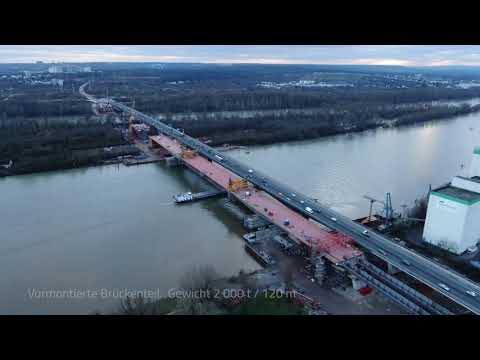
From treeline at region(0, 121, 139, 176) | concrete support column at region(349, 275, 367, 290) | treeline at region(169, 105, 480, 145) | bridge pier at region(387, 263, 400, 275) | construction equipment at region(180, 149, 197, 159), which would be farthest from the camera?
treeline at region(169, 105, 480, 145)

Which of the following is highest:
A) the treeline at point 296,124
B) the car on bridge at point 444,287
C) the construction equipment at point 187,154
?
the treeline at point 296,124

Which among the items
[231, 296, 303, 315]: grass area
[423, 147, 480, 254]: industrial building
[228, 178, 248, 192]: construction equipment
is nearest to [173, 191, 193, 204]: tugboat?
[228, 178, 248, 192]: construction equipment

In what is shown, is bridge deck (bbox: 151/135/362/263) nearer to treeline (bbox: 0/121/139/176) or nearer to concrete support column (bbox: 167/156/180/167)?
concrete support column (bbox: 167/156/180/167)

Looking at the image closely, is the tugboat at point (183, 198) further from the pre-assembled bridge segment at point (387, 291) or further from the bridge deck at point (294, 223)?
the pre-assembled bridge segment at point (387, 291)

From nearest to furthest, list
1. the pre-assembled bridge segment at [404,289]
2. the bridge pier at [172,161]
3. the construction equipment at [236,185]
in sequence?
the pre-assembled bridge segment at [404,289]
the construction equipment at [236,185]
the bridge pier at [172,161]

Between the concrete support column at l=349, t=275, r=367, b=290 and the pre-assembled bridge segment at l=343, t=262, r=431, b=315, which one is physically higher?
the pre-assembled bridge segment at l=343, t=262, r=431, b=315

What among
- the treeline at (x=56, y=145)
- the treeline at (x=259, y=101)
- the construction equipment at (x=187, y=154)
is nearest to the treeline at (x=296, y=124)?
the treeline at (x=259, y=101)
